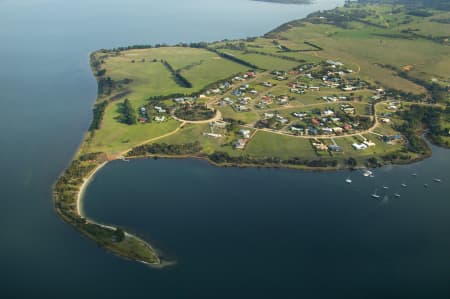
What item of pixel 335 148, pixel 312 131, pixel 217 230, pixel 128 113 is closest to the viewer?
pixel 217 230

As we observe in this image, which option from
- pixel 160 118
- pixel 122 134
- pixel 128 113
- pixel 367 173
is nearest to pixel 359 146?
pixel 367 173

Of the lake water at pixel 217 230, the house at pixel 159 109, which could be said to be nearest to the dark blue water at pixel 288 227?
the lake water at pixel 217 230

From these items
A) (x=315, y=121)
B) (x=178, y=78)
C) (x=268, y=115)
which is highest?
(x=178, y=78)

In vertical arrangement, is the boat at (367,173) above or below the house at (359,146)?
below

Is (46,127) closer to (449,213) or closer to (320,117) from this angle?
(320,117)

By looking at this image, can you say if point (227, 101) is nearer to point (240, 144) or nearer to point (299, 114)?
point (299, 114)

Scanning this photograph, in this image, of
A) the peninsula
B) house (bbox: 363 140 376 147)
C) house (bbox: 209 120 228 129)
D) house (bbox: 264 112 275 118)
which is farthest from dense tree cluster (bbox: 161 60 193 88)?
house (bbox: 363 140 376 147)

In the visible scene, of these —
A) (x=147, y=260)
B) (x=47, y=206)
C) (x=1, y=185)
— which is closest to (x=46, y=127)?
(x=1, y=185)

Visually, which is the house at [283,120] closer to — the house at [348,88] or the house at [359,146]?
the house at [359,146]
